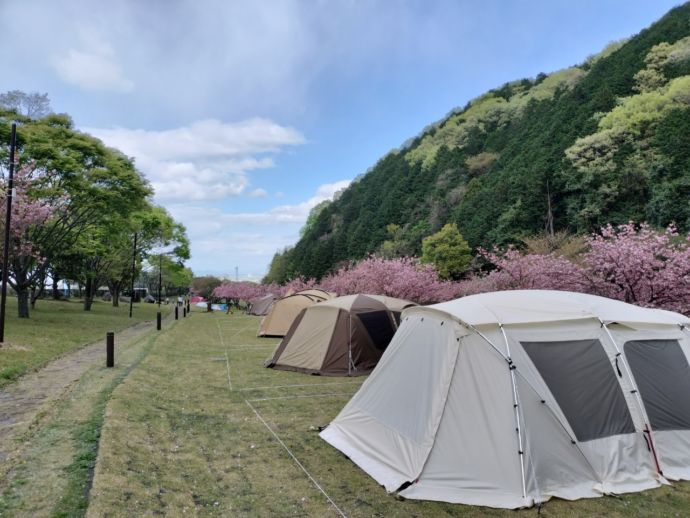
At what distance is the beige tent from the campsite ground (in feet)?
35.5

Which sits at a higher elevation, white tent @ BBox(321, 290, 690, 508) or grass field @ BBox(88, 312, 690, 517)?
white tent @ BBox(321, 290, 690, 508)

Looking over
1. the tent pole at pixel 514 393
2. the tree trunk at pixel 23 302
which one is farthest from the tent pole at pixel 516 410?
the tree trunk at pixel 23 302

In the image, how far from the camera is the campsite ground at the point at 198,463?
4.26m

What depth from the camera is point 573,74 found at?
67000 millimetres

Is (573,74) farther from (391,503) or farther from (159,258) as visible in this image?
(391,503)

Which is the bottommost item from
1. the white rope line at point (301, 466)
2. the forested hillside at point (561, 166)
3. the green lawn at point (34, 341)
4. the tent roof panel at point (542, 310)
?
the white rope line at point (301, 466)

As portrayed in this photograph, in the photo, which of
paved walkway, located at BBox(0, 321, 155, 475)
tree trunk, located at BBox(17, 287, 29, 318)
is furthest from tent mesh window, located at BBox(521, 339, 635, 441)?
tree trunk, located at BBox(17, 287, 29, 318)

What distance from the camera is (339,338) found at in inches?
439

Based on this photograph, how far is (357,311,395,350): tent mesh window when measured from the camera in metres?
11.4

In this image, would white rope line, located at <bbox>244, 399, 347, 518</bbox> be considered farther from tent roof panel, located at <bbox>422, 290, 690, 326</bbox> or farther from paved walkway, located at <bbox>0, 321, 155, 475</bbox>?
paved walkway, located at <bbox>0, 321, 155, 475</bbox>

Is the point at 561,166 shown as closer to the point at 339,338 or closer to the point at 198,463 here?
the point at 339,338

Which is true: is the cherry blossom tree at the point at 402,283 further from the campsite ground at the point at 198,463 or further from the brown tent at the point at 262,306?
the brown tent at the point at 262,306

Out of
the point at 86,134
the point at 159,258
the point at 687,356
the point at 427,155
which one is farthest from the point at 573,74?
the point at 687,356

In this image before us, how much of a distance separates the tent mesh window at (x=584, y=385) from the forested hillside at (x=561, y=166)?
3158cm
